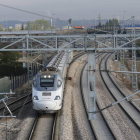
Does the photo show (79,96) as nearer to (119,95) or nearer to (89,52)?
(119,95)

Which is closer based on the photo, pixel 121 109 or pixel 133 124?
pixel 133 124

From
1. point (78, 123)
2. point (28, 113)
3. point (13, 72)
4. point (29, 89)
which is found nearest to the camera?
point (78, 123)

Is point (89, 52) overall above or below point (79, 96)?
above

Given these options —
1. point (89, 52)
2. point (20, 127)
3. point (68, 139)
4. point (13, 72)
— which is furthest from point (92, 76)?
point (13, 72)

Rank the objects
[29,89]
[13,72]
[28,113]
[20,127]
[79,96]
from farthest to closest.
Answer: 1. [13,72]
2. [29,89]
3. [79,96]
4. [28,113]
5. [20,127]

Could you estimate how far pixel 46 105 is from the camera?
45.0 ft

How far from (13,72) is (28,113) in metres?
23.1

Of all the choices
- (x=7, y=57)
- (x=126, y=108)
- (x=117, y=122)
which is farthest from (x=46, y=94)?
(x=7, y=57)

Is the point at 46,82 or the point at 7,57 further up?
the point at 7,57

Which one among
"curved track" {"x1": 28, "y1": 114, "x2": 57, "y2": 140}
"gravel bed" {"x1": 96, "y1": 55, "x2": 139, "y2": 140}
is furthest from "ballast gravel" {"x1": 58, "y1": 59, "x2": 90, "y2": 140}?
"gravel bed" {"x1": 96, "y1": 55, "x2": 139, "y2": 140}

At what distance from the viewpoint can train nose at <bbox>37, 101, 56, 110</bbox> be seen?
13703mm

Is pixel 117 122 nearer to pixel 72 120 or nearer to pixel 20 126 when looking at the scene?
pixel 72 120

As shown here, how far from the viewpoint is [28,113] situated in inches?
602

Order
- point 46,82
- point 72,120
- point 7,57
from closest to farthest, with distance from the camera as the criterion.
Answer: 1. point 72,120
2. point 46,82
3. point 7,57
